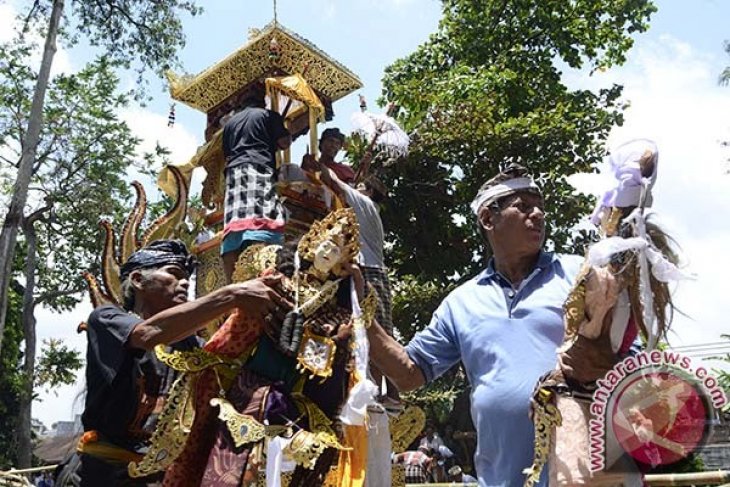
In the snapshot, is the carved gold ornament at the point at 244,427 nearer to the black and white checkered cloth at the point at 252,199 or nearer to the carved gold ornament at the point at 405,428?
the carved gold ornament at the point at 405,428

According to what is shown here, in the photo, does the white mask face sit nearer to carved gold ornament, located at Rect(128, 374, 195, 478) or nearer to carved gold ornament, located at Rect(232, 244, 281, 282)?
carved gold ornament, located at Rect(232, 244, 281, 282)

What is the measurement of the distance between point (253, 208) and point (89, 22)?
8.72 meters

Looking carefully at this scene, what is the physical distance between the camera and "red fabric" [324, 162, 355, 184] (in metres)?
5.79

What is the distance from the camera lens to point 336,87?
6.73 meters

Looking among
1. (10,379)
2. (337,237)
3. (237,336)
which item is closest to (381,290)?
(337,237)

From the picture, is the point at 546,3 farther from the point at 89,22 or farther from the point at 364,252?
the point at 364,252

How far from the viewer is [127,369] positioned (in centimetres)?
318

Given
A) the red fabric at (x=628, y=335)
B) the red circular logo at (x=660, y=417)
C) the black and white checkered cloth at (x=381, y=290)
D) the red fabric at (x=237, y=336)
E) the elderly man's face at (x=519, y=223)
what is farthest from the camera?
the black and white checkered cloth at (x=381, y=290)

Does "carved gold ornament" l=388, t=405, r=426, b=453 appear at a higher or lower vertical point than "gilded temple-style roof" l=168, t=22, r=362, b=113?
lower

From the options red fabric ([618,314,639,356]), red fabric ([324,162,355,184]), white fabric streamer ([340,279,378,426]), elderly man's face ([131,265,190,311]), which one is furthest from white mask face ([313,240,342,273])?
red fabric ([324,162,355,184])

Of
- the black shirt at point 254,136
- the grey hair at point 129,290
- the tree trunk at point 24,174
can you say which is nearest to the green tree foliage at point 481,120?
the tree trunk at point 24,174

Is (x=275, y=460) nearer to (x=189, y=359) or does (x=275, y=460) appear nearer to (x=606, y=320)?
(x=189, y=359)

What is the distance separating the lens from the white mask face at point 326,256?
3.39 meters

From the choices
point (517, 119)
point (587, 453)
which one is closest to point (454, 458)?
point (517, 119)
